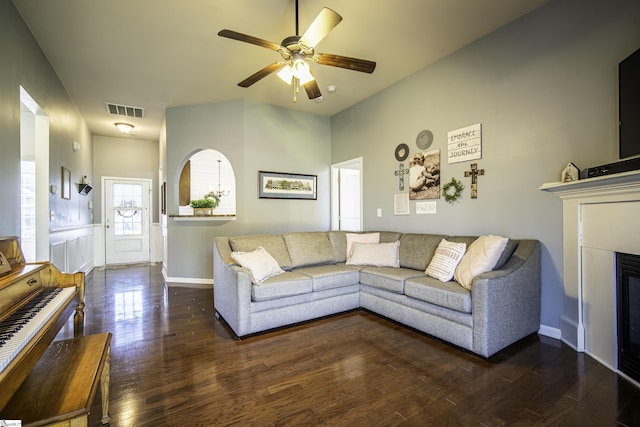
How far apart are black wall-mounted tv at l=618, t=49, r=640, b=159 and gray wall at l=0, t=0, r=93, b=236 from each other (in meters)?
4.60

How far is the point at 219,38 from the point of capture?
2.98 metres

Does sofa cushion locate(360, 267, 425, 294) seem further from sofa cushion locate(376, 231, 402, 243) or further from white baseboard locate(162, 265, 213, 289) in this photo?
white baseboard locate(162, 265, 213, 289)

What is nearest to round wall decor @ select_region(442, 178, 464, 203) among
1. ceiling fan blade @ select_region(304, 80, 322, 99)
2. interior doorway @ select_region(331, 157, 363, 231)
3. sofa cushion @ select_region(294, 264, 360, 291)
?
sofa cushion @ select_region(294, 264, 360, 291)

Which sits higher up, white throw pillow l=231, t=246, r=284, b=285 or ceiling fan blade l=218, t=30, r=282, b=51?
ceiling fan blade l=218, t=30, r=282, b=51

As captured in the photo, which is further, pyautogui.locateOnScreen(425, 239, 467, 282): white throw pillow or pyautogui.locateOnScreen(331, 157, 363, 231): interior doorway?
pyautogui.locateOnScreen(331, 157, 363, 231): interior doorway

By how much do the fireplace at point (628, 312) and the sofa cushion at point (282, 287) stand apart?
7.98ft

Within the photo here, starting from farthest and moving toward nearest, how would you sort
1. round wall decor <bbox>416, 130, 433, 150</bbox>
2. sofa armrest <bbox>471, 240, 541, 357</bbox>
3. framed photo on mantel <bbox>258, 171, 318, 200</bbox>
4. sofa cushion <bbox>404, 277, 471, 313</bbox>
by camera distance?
1. framed photo on mantel <bbox>258, 171, 318, 200</bbox>
2. round wall decor <bbox>416, 130, 433, 150</bbox>
3. sofa cushion <bbox>404, 277, 471, 313</bbox>
4. sofa armrest <bbox>471, 240, 541, 357</bbox>

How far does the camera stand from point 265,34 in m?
2.94

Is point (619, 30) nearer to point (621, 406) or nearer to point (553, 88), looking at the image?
point (553, 88)

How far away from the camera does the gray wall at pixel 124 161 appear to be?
6.55m

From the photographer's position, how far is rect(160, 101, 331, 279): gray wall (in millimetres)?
4574

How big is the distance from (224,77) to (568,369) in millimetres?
4568

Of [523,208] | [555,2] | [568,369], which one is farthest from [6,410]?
[555,2]

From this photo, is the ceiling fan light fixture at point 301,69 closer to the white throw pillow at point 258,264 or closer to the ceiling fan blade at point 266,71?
the ceiling fan blade at point 266,71
